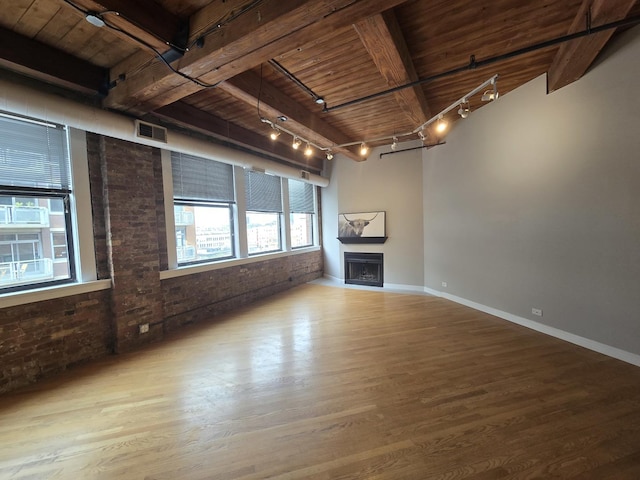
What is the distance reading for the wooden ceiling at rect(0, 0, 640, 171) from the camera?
2.02 meters

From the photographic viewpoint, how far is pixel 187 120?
3.93 meters

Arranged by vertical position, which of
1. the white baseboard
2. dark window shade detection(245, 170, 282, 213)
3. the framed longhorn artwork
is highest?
dark window shade detection(245, 170, 282, 213)

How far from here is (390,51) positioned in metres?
2.55

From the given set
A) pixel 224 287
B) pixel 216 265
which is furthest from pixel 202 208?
pixel 224 287

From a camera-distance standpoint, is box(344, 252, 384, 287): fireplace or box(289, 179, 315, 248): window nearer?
box(344, 252, 384, 287): fireplace

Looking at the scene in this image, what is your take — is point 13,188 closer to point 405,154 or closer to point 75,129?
point 75,129

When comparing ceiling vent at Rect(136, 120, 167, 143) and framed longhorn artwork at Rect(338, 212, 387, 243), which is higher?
ceiling vent at Rect(136, 120, 167, 143)

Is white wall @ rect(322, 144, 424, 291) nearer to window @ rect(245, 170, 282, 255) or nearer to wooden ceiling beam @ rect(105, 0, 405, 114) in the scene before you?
window @ rect(245, 170, 282, 255)

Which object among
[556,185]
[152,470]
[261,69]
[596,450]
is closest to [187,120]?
[261,69]

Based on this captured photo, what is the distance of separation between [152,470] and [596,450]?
2883mm

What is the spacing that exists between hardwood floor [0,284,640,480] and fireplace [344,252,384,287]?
309cm

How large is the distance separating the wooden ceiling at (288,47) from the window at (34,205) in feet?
1.90

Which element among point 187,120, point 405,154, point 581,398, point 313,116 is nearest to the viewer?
point 581,398

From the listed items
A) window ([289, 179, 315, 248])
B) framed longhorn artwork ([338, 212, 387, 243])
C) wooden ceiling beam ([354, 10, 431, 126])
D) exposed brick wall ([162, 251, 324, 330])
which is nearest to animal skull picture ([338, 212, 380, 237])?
framed longhorn artwork ([338, 212, 387, 243])
